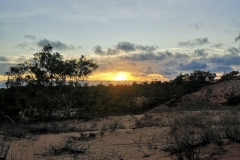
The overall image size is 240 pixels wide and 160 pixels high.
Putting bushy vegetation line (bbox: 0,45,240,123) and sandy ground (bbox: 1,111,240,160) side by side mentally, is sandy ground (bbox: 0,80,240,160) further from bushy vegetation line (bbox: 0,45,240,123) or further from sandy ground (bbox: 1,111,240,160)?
bushy vegetation line (bbox: 0,45,240,123)

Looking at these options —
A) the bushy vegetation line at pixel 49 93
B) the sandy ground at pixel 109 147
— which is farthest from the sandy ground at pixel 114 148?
the bushy vegetation line at pixel 49 93

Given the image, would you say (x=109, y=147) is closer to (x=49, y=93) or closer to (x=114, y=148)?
(x=114, y=148)

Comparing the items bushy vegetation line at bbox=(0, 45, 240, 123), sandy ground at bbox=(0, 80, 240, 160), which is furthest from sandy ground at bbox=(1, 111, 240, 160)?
bushy vegetation line at bbox=(0, 45, 240, 123)

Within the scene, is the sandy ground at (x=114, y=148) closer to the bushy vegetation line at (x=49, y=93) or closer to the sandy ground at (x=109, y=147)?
the sandy ground at (x=109, y=147)

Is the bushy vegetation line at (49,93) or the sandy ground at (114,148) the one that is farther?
the bushy vegetation line at (49,93)

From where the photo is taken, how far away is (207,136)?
23.0 ft

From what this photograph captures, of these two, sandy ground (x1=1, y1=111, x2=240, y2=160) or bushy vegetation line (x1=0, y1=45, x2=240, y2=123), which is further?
bushy vegetation line (x1=0, y1=45, x2=240, y2=123)

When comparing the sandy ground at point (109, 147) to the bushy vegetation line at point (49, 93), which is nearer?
the sandy ground at point (109, 147)

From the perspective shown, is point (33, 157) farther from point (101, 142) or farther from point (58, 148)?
point (101, 142)

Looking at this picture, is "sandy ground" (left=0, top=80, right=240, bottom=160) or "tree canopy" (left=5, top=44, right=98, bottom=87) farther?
"tree canopy" (left=5, top=44, right=98, bottom=87)

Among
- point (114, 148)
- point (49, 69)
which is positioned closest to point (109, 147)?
point (114, 148)

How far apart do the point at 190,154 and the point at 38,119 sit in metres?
18.1

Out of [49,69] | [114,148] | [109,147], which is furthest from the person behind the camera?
[49,69]

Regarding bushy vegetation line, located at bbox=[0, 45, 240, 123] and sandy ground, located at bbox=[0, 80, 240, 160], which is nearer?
sandy ground, located at bbox=[0, 80, 240, 160]
